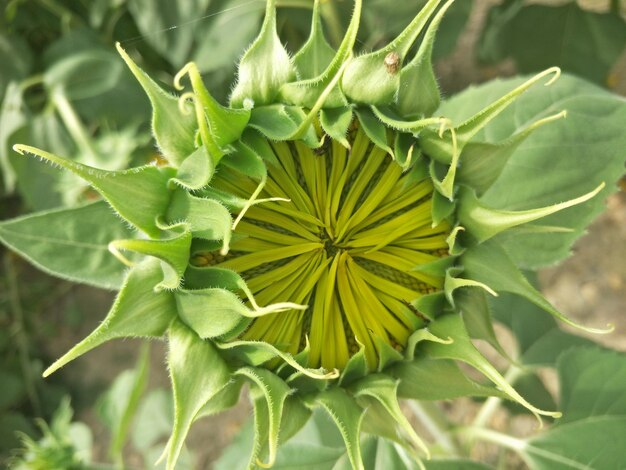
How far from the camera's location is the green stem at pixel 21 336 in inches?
87.6

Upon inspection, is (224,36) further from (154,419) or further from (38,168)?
(154,419)

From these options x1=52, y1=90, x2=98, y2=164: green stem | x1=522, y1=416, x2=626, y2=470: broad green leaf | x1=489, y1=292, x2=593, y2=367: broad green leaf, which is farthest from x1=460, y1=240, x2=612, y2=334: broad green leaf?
x1=52, y1=90, x2=98, y2=164: green stem

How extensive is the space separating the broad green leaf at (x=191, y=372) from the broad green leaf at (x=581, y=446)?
67 cm

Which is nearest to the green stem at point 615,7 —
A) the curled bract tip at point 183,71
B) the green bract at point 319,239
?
the green bract at point 319,239

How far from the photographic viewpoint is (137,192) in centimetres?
72

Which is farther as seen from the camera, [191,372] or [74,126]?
[74,126]

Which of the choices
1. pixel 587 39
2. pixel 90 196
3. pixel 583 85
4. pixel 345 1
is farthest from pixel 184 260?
pixel 587 39

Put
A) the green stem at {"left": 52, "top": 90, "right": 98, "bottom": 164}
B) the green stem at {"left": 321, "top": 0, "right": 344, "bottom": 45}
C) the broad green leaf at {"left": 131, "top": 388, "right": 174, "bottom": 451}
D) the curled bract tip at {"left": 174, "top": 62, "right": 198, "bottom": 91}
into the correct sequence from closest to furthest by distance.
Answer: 1. the curled bract tip at {"left": 174, "top": 62, "right": 198, "bottom": 91}
2. the green stem at {"left": 321, "top": 0, "right": 344, "bottom": 45}
3. the green stem at {"left": 52, "top": 90, "right": 98, "bottom": 164}
4. the broad green leaf at {"left": 131, "top": 388, "right": 174, "bottom": 451}

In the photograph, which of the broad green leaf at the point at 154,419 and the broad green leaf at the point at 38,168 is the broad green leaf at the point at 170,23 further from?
the broad green leaf at the point at 154,419

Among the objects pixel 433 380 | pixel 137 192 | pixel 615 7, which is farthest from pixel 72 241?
pixel 615 7

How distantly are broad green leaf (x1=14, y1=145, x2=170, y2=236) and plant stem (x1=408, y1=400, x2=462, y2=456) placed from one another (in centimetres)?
57

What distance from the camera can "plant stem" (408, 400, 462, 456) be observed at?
1142 millimetres

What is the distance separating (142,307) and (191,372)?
3.3 inches

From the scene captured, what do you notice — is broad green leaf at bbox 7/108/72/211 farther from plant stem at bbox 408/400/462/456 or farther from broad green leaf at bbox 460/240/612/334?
broad green leaf at bbox 460/240/612/334
